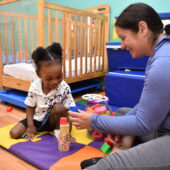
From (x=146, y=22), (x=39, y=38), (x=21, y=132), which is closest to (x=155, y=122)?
(x=146, y=22)

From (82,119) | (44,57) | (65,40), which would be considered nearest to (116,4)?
(65,40)

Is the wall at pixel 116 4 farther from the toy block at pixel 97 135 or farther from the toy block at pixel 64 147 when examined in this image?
the toy block at pixel 64 147

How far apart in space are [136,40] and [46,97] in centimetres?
65

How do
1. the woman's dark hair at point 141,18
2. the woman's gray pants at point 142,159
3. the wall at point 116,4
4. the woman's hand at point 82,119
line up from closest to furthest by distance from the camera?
the woman's gray pants at point 142,159
the woman's dark hair at point 141,18
the woman's hand at point 82,119
the wall at point 116,4

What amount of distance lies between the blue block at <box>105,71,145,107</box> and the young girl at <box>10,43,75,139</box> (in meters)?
0.61

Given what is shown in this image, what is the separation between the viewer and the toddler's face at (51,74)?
3.66ft

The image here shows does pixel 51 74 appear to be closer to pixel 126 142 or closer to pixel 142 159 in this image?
pixel 126 142

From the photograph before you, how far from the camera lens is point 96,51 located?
243cm

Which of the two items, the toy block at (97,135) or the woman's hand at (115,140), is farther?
the toy block at (97,135)

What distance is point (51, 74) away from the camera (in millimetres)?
1117

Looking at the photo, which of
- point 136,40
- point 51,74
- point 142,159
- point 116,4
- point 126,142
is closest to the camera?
point 142,159

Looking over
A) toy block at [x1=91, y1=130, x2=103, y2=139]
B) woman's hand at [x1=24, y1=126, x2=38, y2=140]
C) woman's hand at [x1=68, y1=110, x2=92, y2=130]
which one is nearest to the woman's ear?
woman's hand at [x1=68, y1=110, x2=92, y2=130]

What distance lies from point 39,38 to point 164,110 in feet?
4.03

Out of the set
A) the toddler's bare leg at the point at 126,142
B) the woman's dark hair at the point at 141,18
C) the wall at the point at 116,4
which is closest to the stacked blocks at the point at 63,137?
the toddler's bare leg at the point at 126,142
